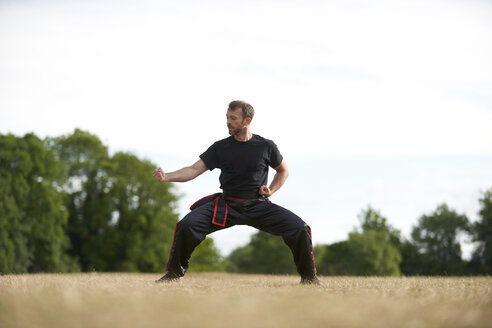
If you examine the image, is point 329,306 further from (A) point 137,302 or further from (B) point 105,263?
(B) point 105,263

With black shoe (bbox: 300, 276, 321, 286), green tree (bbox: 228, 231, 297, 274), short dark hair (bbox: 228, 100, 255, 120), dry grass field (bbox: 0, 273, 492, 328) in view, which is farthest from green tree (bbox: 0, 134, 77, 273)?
dry grass field (bbox: 0, 273, 492, 328)

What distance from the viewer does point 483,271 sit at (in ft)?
162

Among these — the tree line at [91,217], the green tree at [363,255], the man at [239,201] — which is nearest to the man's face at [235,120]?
the man at [239,201]

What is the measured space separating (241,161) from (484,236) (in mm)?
51116

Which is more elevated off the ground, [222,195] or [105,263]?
[222,195]

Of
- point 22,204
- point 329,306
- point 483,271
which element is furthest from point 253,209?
point 483,271

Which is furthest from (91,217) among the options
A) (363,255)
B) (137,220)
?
(363,255)

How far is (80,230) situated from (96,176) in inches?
160

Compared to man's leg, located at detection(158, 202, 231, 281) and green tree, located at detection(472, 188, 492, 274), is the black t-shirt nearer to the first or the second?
man's leg, located at detection(158, 202, 231, 281)

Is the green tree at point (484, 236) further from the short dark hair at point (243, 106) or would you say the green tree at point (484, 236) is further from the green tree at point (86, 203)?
the short dark hair at point (243, 106)

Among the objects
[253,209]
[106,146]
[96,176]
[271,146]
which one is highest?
[106,146]

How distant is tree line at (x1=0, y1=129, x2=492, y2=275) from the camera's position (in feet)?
107

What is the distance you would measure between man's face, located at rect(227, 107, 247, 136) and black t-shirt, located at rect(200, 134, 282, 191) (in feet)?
0.72

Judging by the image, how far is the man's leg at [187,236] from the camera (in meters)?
7.45
